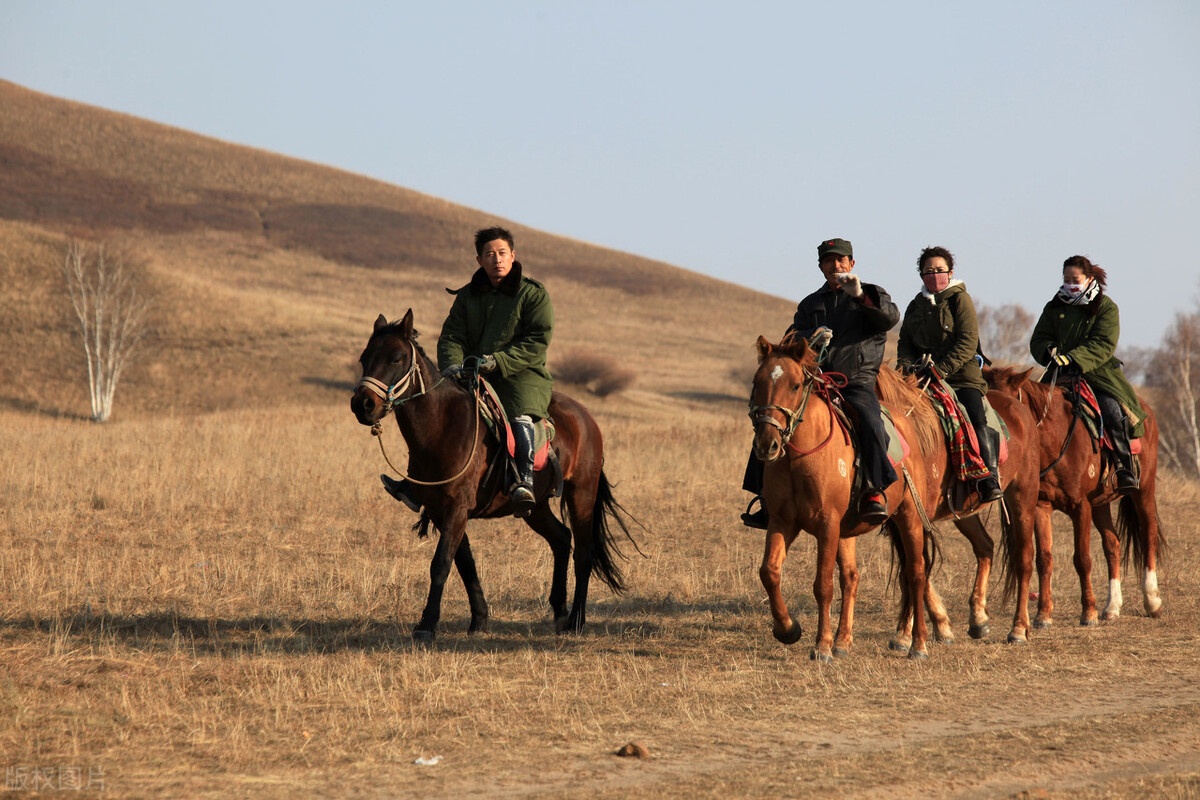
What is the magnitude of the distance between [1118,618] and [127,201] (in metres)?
81.6

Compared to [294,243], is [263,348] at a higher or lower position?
lower

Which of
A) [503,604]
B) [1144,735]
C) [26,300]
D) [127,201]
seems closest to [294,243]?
[127,201]

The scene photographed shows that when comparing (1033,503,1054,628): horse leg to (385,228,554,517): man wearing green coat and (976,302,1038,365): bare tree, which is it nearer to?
(385,228,554,517): man wearing green coat

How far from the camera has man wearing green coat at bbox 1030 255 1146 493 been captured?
404 inches

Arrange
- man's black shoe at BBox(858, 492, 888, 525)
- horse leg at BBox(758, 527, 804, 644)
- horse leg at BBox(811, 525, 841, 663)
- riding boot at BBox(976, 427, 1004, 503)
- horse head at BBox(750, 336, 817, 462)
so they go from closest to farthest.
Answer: horse head at BBox(750, 336, 817, 462) → horse leg at BBox(758, 527, 804, 644) → horse leg at BBox(811, 525, 841, 663) → man's black shoe at BBox(858, 492, 888, 525) → riding boot at BBox(976, 427, 1004, 503)

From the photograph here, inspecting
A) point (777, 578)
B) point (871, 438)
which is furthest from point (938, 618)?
point (777, 578)

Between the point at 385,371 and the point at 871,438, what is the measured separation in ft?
11.2

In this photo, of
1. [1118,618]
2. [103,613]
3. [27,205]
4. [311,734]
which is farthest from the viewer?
[27,205]

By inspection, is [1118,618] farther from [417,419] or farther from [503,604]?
[417,419]

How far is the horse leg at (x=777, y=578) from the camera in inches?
297

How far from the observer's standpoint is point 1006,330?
6475 centimetres

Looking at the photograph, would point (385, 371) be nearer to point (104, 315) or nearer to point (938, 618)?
point (938, 618)

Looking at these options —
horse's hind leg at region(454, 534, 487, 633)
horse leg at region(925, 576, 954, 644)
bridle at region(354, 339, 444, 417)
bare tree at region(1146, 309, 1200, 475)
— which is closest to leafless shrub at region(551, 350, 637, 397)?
bare tree at region(1146, 309, 1200, 475)

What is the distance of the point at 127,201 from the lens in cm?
8019
